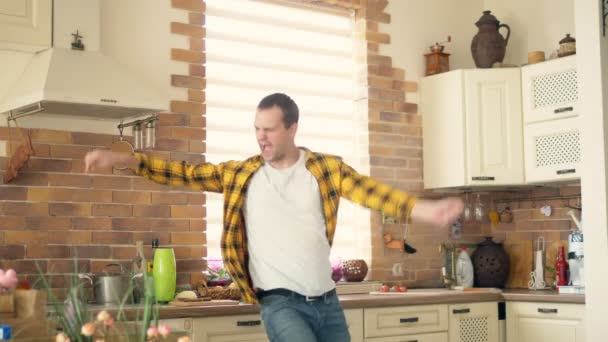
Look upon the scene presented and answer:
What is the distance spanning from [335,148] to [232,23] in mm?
1019

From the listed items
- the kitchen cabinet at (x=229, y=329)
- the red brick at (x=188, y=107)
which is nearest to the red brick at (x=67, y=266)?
the kitchen cabinet at (x=229, y=329)

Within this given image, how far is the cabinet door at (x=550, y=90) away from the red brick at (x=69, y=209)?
9.01ft

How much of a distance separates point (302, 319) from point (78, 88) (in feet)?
4.86

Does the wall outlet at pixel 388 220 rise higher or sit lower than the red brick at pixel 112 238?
higher

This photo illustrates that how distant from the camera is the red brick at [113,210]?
15.1ft

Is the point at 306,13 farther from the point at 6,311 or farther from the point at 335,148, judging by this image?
the point at 6,311

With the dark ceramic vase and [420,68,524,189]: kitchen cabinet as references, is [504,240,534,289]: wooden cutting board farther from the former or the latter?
[420,68,524,189]: kitchen cabinet

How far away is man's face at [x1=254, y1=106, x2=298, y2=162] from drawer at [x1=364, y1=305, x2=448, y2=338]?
157cm

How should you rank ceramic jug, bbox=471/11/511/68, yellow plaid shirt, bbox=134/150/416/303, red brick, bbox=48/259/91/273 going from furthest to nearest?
ceramic jug, bbox=471/11/511/68
red brick, bbox=48/259/91/273
yellow plaid shirt, bbox=134/150/416/303

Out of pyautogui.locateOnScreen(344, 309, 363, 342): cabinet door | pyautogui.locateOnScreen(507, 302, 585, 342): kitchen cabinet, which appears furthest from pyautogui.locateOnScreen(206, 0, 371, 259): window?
pyautogui.locateOnScreen(507, 302, 585, 342): kitchen cabinet

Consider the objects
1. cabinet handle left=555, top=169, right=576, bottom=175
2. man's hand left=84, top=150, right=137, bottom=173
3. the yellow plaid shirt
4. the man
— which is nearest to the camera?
man's hand left=84, top=150, right=137, bottom=173

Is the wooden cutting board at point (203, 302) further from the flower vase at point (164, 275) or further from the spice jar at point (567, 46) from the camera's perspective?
the spice jar at point (567, 46)

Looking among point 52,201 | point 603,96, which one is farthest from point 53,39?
point 603,96

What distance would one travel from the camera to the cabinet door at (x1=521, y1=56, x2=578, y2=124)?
17.8 feet
